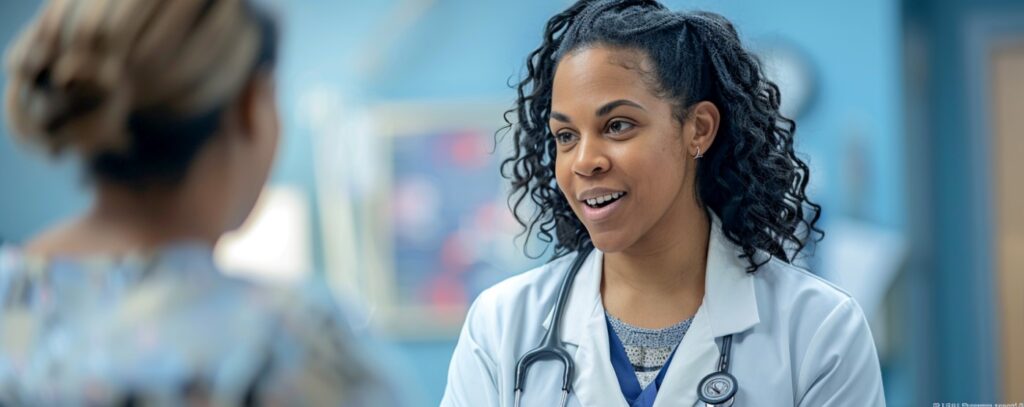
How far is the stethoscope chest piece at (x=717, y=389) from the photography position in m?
1.31

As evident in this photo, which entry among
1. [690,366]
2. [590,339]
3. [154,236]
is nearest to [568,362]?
[590,339]

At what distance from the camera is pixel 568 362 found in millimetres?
1396

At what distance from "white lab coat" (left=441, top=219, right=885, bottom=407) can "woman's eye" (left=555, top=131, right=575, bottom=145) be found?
0.18 metres

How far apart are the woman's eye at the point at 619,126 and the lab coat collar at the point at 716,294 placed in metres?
0.19

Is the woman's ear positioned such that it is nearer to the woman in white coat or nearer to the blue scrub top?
the woman in white coat

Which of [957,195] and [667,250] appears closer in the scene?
A: [667,250]

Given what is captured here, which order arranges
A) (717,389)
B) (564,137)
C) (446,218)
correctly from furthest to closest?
(446,218)
(564,137)
(717,389)

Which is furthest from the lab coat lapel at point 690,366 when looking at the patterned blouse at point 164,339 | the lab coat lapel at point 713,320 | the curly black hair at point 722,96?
the patterned blouse at point 164,339

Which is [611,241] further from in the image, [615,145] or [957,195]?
[957,195]

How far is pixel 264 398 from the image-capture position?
814 millimetres

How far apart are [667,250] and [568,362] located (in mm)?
193

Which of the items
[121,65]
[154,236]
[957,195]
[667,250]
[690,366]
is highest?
[121,65]

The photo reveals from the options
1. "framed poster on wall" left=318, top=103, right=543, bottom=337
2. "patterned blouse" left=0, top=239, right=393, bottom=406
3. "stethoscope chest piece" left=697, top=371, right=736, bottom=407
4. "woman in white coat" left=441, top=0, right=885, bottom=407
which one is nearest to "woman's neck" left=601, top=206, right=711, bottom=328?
"woman in white coat" left=441, top=0, right=885, bottom=407

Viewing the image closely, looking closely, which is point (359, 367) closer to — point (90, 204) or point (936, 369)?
point (90, 204)
